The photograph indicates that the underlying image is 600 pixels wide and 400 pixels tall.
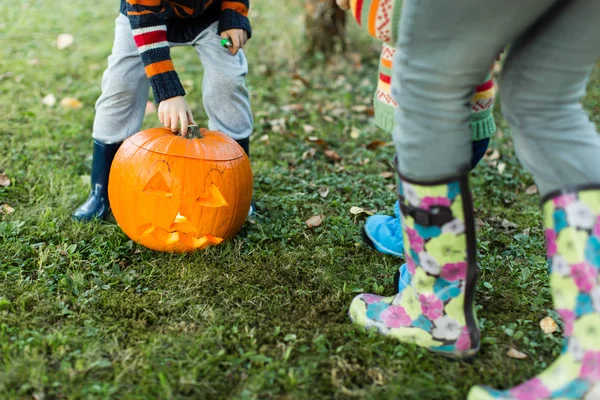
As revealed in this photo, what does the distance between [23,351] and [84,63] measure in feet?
11.0

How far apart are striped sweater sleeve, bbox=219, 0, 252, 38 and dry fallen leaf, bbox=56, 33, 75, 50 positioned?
293 cm

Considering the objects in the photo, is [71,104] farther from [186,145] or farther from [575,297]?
[575,297]

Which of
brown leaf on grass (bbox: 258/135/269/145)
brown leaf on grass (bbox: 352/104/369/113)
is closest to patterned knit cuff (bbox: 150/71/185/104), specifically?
brown leaf on grass (bbox: 258/135/269/145)

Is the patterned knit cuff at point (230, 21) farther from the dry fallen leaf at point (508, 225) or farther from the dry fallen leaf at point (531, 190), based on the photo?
the dry fallen leaf at point (531, 190)

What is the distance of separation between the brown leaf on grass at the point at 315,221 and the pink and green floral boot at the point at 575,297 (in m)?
1.18

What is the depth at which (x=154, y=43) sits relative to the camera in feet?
7.18

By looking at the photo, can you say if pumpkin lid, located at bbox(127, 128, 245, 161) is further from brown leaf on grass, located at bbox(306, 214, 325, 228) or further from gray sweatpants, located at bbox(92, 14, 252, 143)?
brown leaf on grass, located at bbox(306, 214, 325, 228)

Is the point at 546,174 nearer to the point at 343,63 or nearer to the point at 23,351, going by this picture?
the point at 23,351

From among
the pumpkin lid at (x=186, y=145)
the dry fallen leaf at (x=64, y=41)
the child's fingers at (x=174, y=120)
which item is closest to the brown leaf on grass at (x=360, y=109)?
the pumpkin lid at (x=186, y=145)

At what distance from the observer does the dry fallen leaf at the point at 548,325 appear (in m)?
1.82

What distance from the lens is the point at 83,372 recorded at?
159 centimetres

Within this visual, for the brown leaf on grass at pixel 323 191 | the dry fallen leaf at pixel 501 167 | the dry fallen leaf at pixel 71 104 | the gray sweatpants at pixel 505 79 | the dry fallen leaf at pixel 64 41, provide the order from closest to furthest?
the gray sweatpants at pixel 505 79
the brown leaf on grass at pixel 323 191
the dry fallen leaf at pixel 501 167
the dry fallen leaf at pixel 71 104
the dry fallen leaf at pixel 64 41

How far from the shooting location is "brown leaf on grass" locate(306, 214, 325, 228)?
250cm

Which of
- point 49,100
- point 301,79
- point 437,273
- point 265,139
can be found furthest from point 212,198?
point 301,79
